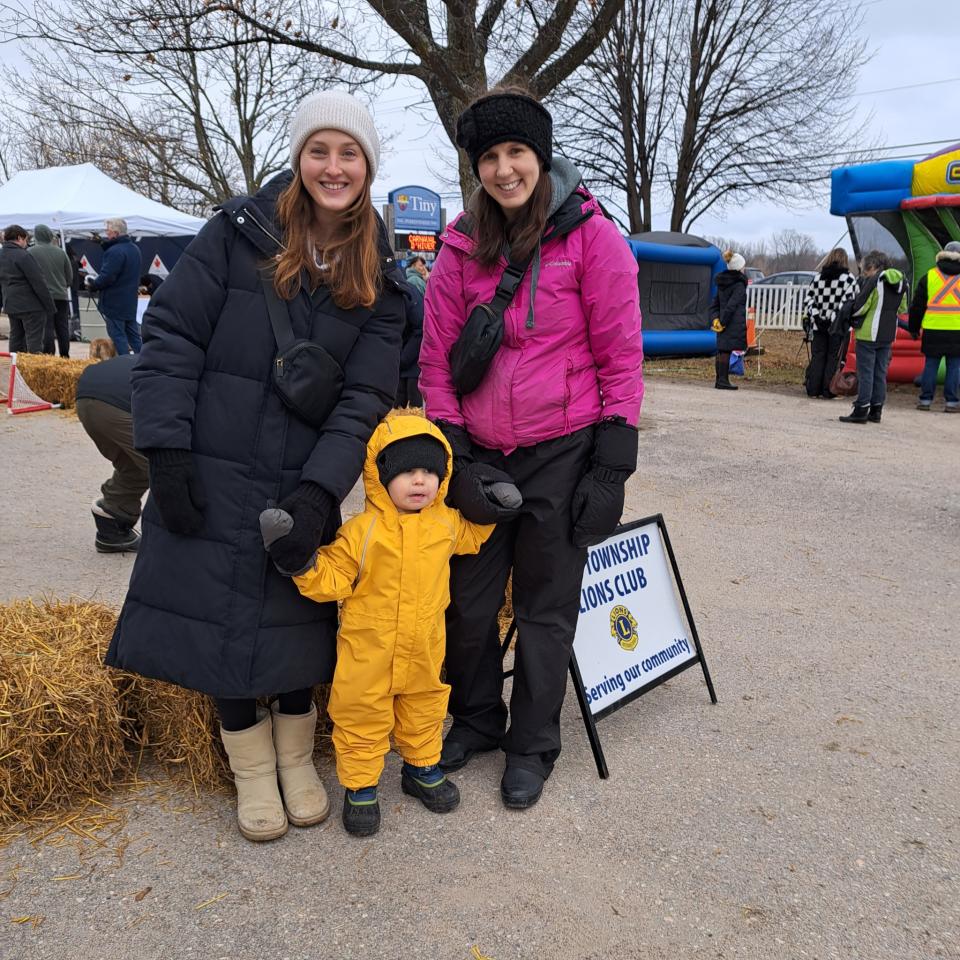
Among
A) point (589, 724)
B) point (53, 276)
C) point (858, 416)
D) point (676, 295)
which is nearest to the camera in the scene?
point (589, 724)

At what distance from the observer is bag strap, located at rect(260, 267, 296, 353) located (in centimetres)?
237

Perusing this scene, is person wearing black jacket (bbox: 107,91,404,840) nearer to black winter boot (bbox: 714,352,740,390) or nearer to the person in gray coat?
the person in gray coat

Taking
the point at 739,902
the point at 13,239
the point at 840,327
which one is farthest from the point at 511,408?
the point at 13,239

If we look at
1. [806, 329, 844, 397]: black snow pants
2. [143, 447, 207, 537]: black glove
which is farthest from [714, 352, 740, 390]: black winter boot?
[143, 447, 207, 537]: black glove

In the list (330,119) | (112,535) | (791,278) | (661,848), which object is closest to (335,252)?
(330,119)

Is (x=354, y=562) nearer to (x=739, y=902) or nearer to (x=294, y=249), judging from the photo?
(x=294, y=249)

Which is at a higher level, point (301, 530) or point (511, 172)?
point (511, 172)

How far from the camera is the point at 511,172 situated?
2506 millimetres

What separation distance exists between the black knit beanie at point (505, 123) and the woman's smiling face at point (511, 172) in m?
0.02

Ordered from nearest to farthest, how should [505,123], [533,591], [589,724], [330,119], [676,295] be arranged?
[330,119] < [505,123] < [533,591] < [589,724] < [676,295]

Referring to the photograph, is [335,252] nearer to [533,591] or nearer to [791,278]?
[533,591]

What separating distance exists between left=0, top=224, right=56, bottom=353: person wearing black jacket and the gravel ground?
26.2 feet

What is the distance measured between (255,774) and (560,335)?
1.66 metres

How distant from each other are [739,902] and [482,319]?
1811 millimetres
